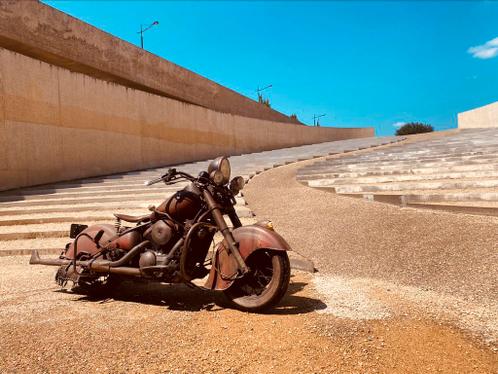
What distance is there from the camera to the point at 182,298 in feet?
12.8

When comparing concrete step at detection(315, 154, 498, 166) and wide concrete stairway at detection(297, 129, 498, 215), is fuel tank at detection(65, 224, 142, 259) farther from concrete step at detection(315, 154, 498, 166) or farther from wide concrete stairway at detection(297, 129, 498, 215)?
concrete step at detection(315, 154, 498, 166)

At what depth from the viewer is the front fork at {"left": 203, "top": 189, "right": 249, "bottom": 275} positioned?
130 inches

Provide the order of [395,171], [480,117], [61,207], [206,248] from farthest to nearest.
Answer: [480,117], [395,171], [61,207], [206,248]

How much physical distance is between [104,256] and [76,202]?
18.1 ft

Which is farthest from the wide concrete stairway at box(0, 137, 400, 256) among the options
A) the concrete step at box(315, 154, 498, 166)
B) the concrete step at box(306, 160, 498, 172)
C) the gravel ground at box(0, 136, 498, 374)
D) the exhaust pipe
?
the concrete step at box(315, 154, 498, 166)

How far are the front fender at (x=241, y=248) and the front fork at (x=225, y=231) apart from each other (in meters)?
0.04

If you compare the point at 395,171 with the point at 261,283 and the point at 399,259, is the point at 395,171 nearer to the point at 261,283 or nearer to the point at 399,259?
the point at 399,259

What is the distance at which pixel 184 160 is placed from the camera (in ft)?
59.3

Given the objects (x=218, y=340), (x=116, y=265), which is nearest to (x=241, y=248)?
(x=218, y=340)

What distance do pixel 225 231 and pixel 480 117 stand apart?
3454 centimetres

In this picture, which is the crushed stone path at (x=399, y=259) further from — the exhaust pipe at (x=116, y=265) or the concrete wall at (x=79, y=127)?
the concrete wall at (x=79, y=127)

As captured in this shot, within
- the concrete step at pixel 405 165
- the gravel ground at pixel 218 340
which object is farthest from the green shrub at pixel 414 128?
the gravel ground at pixel 218 340

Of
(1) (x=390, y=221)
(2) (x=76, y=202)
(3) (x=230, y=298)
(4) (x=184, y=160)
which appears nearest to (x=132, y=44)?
(4) (x=184, y=160)

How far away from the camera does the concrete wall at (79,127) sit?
1043cm
